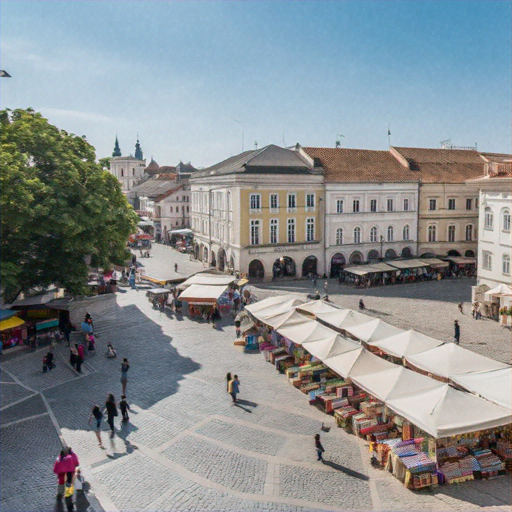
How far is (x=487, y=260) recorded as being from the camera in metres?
34.2

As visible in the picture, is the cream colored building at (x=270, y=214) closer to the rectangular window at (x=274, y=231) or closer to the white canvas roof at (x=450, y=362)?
the rectangular window at (x=274, y=231)

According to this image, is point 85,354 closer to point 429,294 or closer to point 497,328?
point 497,328

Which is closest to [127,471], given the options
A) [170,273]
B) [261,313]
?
[261,313]

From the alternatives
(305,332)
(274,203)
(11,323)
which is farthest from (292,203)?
(11,323)

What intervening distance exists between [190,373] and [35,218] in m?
10.2

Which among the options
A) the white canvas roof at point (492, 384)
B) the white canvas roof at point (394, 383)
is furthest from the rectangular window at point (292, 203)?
the white canvas roof at point (492, 384)

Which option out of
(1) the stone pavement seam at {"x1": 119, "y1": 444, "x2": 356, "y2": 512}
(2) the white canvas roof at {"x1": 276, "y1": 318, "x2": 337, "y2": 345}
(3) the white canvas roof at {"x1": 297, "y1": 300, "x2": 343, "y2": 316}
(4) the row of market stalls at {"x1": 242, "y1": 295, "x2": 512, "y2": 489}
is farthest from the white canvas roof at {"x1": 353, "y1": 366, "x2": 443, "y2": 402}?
(3) the white canvas roof at {"x1": 297, "y1": 300, "x2": 343, "y2": 316}

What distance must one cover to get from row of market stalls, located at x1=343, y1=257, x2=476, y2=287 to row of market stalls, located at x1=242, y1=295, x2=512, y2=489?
19381mm

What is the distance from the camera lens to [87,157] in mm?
29109

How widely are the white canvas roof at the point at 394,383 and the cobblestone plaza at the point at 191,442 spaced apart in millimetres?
1667

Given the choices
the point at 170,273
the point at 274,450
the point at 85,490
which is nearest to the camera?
the point at 85,490

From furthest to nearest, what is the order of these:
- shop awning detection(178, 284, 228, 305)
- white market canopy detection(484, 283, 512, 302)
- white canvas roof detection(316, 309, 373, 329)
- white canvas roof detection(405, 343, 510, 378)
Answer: shop awning detection(178, 284, 228, 305) → white market canopy detection(484, 283, 512, 302) → white canvas roof detection(316, 309, 373, 329) → white canvas roof detection(405, 343, 510, 378)

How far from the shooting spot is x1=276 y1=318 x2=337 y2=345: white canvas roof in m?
20.8

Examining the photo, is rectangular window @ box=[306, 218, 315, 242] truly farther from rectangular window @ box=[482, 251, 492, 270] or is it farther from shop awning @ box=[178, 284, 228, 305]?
rectangular window @ box=[482, 251, 492, 270]
